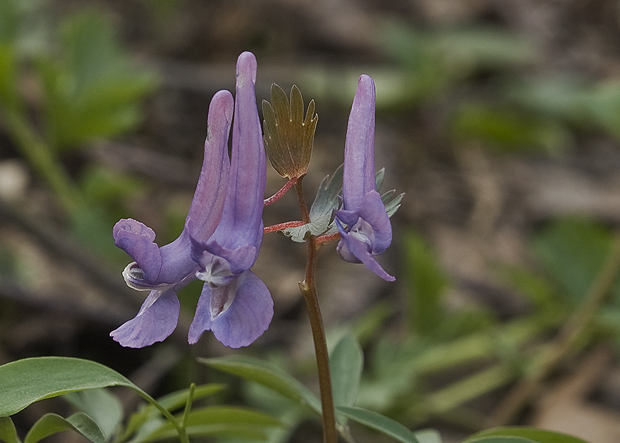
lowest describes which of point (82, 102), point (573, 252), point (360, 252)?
point (573, 252)

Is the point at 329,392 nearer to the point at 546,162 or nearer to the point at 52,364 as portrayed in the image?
the point at 52,364

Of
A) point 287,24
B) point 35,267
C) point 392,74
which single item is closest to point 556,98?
point 392,74

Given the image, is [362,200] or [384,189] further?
[384,189]

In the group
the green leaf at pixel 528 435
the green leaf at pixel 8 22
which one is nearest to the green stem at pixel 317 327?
the green leaf at pixel 528 435

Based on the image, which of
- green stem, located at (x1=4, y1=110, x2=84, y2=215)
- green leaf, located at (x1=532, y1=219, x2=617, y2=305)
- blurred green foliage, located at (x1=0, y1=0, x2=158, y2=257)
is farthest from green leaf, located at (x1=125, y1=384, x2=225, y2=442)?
green leaf, located at (x1=532, y1=219, x2=617, y2=305)

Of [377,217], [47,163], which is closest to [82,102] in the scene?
[47,163]

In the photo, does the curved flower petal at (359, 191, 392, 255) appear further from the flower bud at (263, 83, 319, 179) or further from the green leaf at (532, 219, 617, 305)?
the green leaf at (532, 219, 617, 305)

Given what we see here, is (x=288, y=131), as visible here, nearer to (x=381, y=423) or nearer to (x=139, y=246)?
(x=139, y=246)

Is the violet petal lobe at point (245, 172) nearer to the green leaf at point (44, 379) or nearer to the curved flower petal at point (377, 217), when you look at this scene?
the curved flower petal at point (377, 217)
